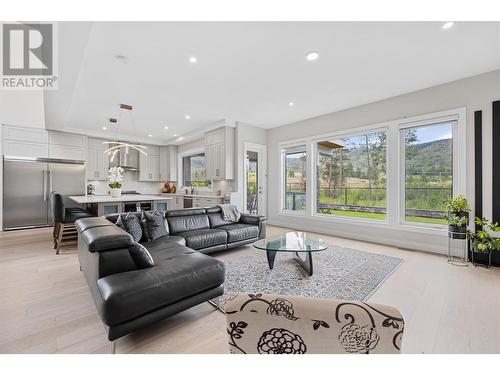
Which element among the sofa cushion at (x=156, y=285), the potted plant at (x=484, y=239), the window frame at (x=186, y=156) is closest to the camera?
the sofa cushion at (x=156, y=285)

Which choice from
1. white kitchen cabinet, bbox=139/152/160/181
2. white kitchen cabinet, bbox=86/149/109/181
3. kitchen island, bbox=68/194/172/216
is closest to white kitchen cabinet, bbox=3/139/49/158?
white kitchen cabinet, bbox=86/149/109/181

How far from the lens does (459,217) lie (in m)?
3.31

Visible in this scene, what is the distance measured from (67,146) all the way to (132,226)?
5.09 m

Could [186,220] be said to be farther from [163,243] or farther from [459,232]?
[459,232]

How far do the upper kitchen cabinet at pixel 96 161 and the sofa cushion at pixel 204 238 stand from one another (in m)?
5.08

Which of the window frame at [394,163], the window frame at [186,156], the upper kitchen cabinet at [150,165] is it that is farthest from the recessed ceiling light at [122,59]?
the upper kitchen cabinet at [150,165]

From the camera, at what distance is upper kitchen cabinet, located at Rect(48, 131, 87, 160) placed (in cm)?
609

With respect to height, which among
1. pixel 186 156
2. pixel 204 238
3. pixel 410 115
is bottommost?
pixel 204 238

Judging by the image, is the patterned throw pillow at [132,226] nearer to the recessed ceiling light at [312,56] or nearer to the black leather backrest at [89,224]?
the black leather backrest at [89,224]

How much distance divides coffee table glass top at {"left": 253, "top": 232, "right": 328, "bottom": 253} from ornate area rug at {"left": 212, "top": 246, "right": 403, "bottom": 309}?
331 millimetres

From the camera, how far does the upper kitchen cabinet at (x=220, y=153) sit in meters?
5.90

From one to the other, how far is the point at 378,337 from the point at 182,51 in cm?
324

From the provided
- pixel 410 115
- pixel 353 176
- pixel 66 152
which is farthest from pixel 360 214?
pixel 66 152

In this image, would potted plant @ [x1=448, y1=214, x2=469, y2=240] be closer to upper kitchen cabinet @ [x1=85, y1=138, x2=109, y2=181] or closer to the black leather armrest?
the black leather armrest
